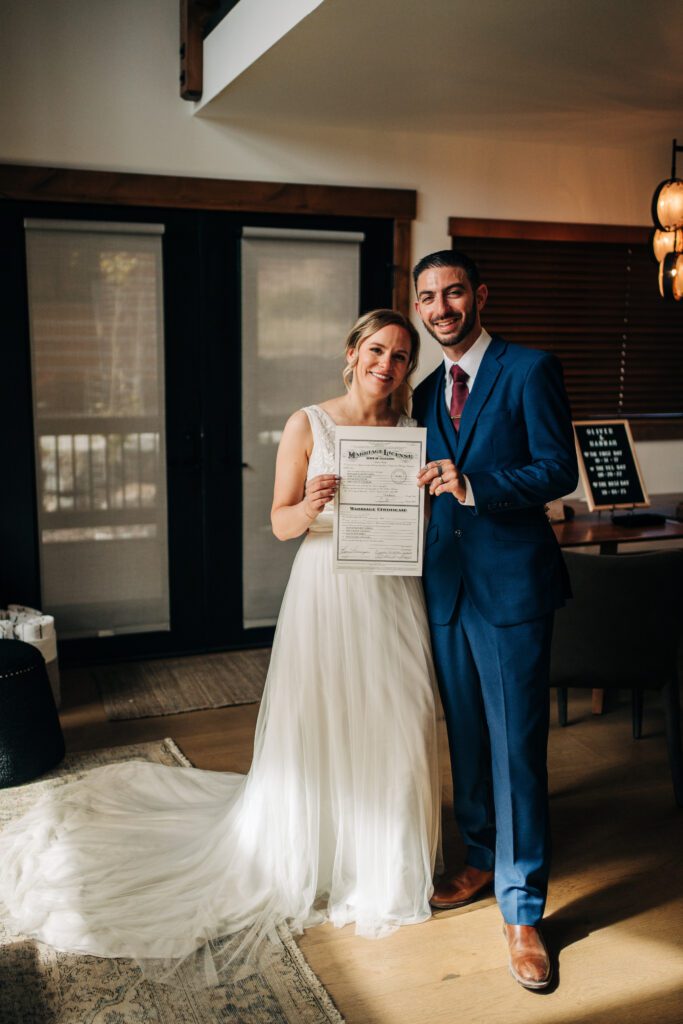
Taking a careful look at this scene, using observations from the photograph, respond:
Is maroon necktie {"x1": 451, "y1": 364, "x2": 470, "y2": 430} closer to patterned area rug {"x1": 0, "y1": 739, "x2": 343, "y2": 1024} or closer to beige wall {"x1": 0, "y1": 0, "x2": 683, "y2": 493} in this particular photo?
patterned area rug {"x1": 0, "y1": 739, "x2": 343, "y2": 1024}

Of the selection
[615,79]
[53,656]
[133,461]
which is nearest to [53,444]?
[133,461]

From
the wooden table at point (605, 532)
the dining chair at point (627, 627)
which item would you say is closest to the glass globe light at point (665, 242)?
the wooden table at point (605, 532)

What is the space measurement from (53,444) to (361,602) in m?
2.47

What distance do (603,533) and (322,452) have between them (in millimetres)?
1903

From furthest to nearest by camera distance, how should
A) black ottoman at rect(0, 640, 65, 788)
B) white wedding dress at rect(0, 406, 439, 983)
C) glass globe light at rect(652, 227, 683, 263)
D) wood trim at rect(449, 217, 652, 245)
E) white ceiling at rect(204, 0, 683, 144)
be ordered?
wood trim at rect(449, 217, 652, 245), glass globe light at rect(652, 227, 683, 263), black ottoman at rect(0, 640, 65, 788), white ceiling at rect(204, 0, 683, 144), white wedding dress at rect(0, 406, 439, 983)

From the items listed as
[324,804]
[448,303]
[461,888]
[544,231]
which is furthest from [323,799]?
[544,231]

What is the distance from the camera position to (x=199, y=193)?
449 centimetres

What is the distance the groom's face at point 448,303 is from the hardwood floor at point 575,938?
158 cm

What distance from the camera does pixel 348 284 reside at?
4883 millimetres

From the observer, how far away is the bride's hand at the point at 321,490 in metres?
2.33

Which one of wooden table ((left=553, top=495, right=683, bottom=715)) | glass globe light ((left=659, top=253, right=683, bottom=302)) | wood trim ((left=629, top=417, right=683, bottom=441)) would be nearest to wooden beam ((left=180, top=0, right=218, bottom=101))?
glass globe light ((left=659, top=253, right=683, bottom=302))

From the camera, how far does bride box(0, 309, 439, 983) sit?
2.48 metres

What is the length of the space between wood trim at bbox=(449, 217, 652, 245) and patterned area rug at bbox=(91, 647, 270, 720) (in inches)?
98.3

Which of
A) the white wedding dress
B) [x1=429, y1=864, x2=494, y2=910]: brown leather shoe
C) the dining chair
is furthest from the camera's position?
the dining chair
